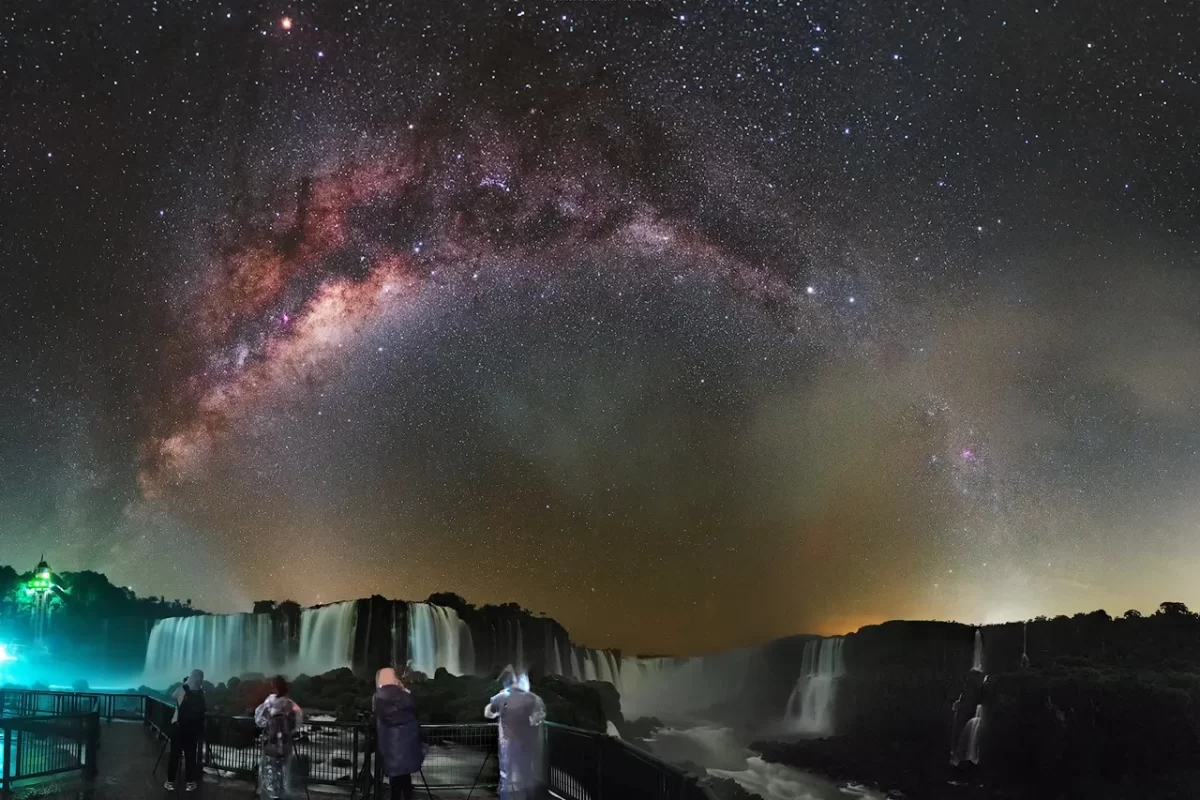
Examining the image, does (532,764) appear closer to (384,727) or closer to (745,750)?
(384,727)

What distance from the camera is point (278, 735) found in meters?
12.0

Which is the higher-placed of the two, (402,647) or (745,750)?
(402,647)

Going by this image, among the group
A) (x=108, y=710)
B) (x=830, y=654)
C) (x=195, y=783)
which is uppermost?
(x=195, y=783)

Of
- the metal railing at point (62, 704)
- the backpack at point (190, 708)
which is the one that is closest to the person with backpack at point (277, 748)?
the backpack at point (190, 708)

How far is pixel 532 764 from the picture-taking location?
10.4 m

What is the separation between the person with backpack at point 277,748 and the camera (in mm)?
11898

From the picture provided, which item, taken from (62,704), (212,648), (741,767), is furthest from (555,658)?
(62,704)

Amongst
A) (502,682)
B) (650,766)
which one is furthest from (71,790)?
(650,766)

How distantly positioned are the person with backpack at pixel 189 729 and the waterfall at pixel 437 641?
201ft

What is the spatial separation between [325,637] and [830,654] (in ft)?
228

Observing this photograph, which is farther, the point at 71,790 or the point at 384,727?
the point at 71,790

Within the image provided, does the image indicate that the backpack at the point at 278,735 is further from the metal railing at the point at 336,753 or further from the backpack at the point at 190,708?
the backpack at the point at 190,708

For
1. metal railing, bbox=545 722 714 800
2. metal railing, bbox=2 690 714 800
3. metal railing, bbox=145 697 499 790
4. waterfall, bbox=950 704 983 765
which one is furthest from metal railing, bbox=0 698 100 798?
waterfall, bbox=950 704 983 765

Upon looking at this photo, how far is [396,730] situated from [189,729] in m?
5.48
